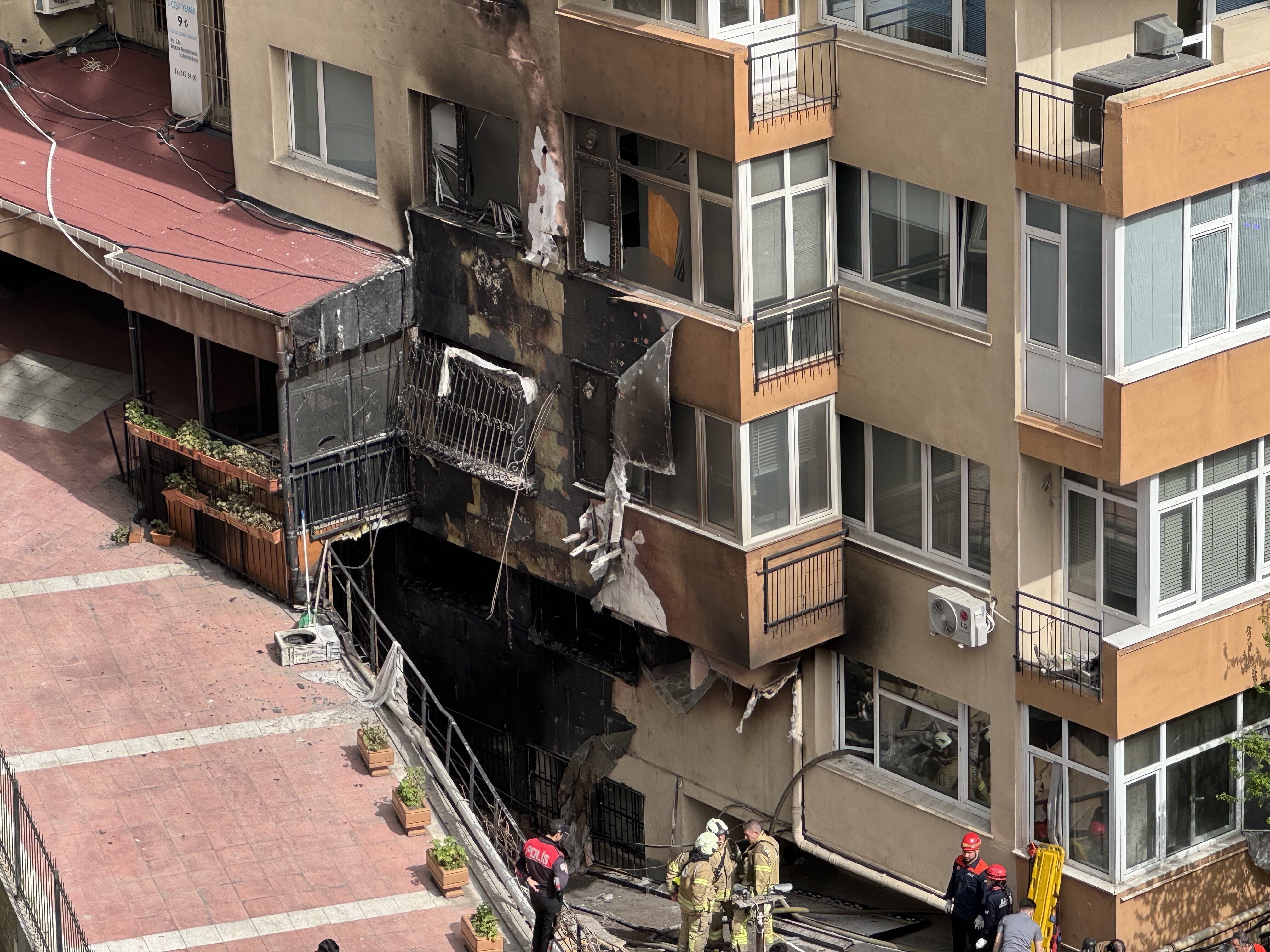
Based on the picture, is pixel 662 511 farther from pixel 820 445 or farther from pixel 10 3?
pixel 10 3

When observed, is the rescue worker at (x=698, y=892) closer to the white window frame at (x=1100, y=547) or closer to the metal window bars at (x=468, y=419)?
the white window frame at (x=1100, y=547)

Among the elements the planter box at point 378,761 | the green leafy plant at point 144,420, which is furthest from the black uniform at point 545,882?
the green leafy plant at point 144,420

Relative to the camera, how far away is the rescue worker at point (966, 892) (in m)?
28.0

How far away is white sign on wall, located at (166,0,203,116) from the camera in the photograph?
1460 inches

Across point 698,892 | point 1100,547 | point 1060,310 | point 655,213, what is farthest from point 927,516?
point 698,892

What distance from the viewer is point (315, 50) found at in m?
32.8

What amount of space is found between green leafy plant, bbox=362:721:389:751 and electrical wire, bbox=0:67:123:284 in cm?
751

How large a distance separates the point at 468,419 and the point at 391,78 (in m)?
4.49

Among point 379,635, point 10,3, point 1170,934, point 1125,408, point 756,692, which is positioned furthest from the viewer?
point 10,3

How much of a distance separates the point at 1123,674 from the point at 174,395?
646 inches

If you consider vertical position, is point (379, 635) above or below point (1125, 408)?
below

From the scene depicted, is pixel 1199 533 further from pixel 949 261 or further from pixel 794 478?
pixel 794 478

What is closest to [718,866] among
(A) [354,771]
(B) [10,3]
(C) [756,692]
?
(C) [756,692]

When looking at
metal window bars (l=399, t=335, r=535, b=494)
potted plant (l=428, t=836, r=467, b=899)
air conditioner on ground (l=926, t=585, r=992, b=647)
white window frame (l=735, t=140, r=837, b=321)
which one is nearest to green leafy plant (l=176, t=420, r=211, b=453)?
metal window bars (l=399, t=335, r=535, b=494)
